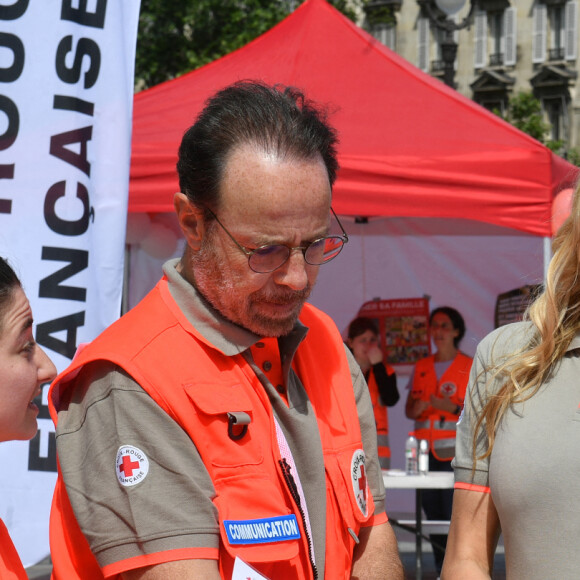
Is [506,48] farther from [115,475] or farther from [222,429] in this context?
[115,475]

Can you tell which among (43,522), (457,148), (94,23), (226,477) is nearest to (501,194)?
(457,148)

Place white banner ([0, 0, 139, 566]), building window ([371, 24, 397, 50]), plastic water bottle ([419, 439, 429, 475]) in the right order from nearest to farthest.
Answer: white banner ([0, 0, 139, 566])
plastic water bottle ([419, 439, 429, 475])
building window ([371, 24, 397, 50])

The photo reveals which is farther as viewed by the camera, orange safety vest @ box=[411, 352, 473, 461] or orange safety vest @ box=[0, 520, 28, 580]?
orange safety vest @ box=[411, 352, 473, 461]

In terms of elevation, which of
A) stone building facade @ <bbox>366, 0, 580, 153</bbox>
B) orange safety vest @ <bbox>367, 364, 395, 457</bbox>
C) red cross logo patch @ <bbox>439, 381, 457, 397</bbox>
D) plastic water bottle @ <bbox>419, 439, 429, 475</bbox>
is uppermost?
stone building facade @ <bbox>366, 0, 580, 153</bbox>

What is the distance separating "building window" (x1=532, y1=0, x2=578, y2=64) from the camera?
36.4m

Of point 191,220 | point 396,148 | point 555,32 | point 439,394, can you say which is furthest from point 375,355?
point 555,32

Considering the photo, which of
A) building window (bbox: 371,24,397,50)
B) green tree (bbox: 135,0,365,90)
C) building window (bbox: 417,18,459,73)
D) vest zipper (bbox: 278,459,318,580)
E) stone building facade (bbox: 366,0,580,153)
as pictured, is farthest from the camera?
building window (bbox: 371,24,397,50)

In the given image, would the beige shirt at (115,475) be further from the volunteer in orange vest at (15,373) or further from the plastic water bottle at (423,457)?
the plastic water bottle at (423,457)

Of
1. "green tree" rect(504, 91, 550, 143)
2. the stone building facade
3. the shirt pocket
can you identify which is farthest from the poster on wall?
the stone building facade

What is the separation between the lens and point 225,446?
1.53m

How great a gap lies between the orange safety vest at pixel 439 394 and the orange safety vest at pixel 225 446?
5.02 metres

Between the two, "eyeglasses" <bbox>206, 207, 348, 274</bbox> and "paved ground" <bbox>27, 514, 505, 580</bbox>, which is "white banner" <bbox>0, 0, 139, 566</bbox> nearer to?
"eyeglasses" <bbox>206, 207, 348, 274</bbox>

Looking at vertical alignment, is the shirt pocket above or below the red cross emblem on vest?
above

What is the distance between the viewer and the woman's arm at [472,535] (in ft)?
5.96
